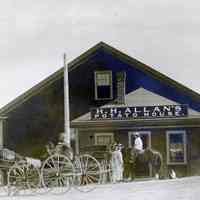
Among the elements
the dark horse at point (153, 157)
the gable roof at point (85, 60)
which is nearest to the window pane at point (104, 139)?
the dark horse at point (153, 157)

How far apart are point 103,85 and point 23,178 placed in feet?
1.26

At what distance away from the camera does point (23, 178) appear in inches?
47.8

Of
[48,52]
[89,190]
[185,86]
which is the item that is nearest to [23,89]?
[48,52]

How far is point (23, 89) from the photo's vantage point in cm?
121

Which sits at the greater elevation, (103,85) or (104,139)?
(103,85)

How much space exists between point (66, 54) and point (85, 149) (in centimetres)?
30

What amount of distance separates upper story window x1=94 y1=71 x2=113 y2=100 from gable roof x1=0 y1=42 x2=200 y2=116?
0.22 ft

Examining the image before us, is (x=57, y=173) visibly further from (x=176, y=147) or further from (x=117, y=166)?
(x=176, y=147)

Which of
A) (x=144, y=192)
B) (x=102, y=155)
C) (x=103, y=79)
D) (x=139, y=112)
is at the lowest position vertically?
(x=144, y=192)

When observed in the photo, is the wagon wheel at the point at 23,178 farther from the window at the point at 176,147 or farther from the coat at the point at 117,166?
the window at the point at 176,147

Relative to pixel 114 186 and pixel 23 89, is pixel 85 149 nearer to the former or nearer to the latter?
pixel 114 186

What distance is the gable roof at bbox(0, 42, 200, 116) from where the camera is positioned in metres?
1.16

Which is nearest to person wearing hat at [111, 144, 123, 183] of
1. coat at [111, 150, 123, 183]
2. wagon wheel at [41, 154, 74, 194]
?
coat at [111, 150, 123, 183]

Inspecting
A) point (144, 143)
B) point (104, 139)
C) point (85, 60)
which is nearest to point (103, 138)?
point (104, 139)
